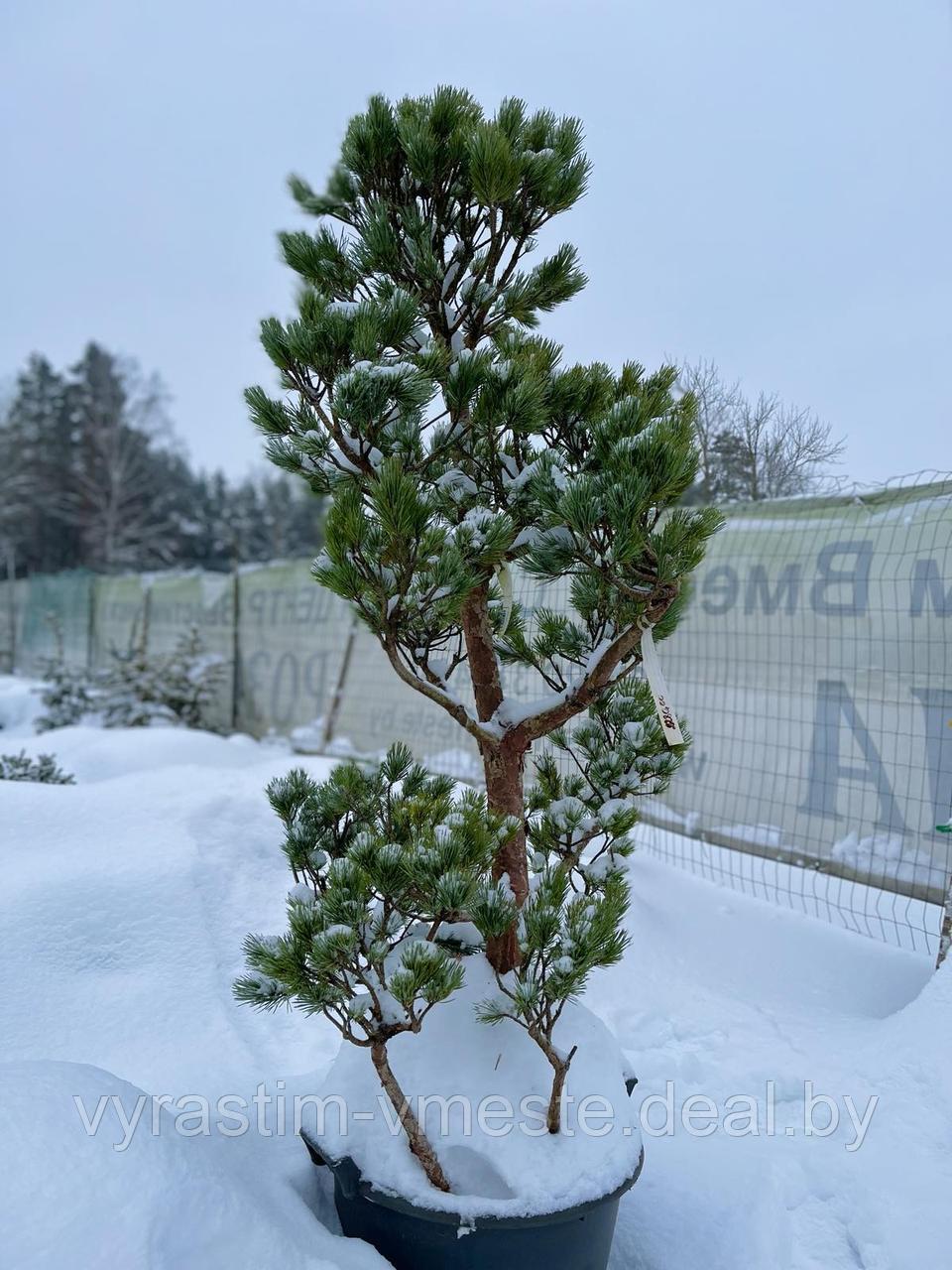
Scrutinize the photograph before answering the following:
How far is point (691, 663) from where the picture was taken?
3.74 m

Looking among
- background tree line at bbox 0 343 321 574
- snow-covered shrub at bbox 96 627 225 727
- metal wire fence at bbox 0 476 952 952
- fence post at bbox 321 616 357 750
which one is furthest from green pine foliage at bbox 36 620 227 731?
background tree line at bbox 0 343 321 574

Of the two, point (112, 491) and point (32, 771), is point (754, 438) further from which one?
point (112, 491)

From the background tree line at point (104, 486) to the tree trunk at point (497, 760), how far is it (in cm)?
1625

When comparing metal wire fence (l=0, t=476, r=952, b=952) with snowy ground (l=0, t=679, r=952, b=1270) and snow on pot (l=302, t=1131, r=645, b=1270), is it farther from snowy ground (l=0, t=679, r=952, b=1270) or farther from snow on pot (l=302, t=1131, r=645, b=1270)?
snow on pot (l=302, t=1131, r=645, b=1270)

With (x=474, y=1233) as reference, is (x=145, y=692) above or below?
above

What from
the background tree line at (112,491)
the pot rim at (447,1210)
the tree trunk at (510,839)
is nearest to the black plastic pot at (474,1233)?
the pot rim at (447,1210)

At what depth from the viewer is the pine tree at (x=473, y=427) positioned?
4.55ft

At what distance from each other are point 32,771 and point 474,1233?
305 centimetres

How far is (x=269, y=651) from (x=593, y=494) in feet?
19.4

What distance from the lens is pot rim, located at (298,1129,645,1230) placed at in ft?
4.31

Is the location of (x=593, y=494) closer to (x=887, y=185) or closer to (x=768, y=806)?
(x=887, y=185)

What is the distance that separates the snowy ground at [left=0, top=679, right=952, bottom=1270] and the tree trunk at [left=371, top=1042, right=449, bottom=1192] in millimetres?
173

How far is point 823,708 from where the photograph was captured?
3.24m

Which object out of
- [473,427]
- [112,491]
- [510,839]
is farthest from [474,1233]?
[112,491]
